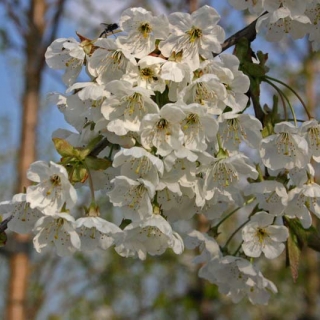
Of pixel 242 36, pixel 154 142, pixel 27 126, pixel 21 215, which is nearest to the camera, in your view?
pixel 154 142

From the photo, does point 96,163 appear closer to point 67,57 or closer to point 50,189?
point 50,189

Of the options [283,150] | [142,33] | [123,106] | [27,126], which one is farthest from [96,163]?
[27,126]

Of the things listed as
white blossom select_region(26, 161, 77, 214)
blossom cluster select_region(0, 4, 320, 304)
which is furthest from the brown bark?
white blossom select_region(26, 161, 77, 214)

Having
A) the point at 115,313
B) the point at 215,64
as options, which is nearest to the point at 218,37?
the point at 215,64

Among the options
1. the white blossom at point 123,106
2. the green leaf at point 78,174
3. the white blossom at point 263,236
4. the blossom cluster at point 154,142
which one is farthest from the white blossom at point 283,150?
the green leaf at point 78,174

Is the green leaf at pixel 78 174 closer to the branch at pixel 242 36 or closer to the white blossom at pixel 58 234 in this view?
the white blossom at pixel 58 234

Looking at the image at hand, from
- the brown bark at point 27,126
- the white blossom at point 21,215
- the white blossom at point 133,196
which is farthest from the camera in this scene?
the brown bark at point 27,126
